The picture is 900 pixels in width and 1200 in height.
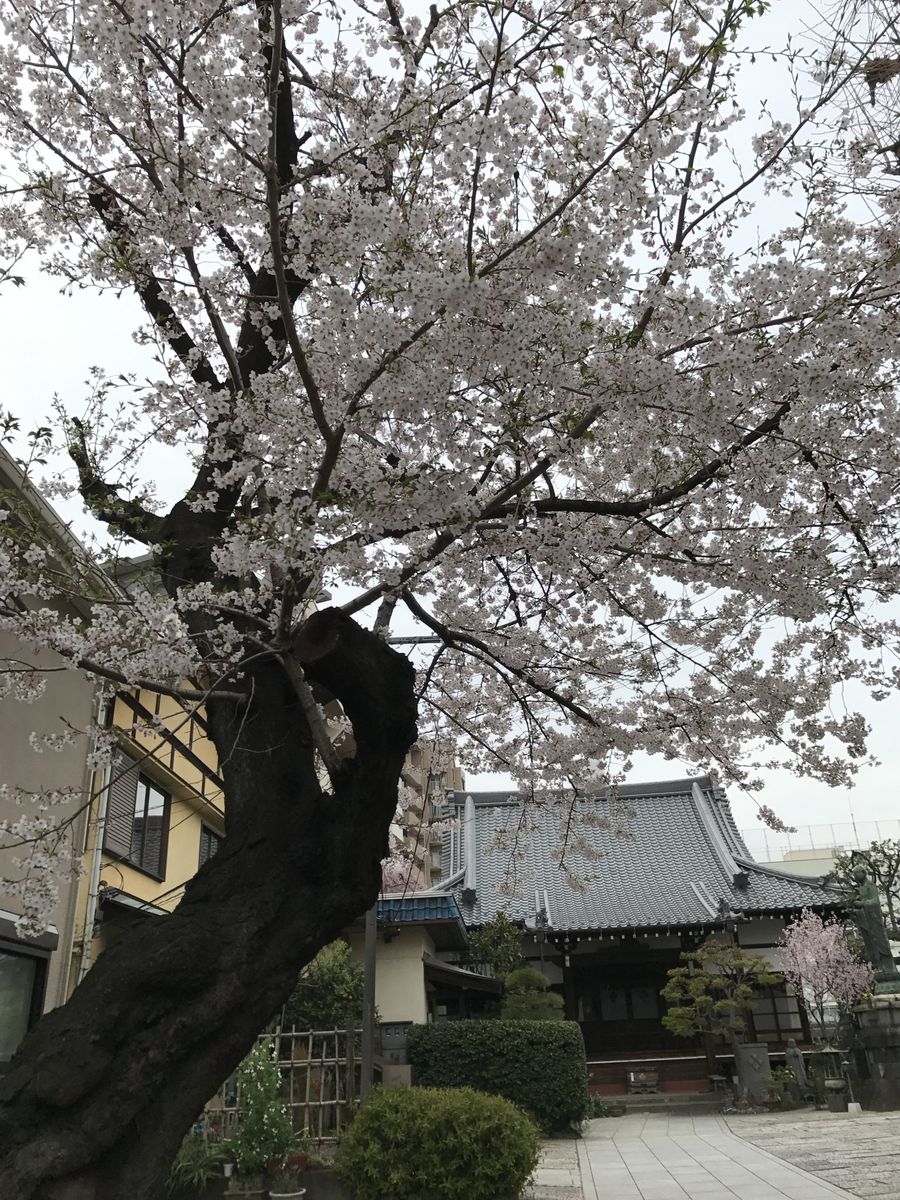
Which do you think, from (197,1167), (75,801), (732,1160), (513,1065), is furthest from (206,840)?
(732,1160)

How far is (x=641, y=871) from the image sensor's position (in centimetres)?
2122

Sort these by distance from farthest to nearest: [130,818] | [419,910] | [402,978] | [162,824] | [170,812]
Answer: [402,978], [419,910], [170,812], [162,824], [130,818]

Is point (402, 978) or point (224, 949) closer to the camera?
point (224, 949)

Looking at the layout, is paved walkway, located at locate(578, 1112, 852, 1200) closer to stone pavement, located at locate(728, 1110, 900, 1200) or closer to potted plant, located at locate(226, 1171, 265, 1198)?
stone pavement, located at locate(728, 1110, 900, 1200)

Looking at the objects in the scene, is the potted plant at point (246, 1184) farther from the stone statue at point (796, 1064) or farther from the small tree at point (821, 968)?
the small tree at point (821, 968)

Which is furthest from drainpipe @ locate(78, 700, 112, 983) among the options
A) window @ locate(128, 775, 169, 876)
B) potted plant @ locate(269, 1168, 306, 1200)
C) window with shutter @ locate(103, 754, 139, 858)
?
potted plant @ locate(269, 1168, 306, 1200)

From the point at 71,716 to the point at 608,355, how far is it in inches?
259

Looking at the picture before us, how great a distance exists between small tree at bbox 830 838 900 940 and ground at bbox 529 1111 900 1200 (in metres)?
5.68

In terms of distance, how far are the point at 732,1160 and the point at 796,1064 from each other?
7.34 metres

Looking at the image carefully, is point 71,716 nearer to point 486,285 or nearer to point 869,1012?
point 486,285

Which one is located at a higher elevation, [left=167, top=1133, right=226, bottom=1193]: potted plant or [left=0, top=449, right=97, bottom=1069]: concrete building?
[left=0, top=449, right=97, bottom=1069]: concrete building

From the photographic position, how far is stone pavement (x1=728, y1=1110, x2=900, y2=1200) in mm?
7765

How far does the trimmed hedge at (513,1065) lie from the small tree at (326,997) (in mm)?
1218

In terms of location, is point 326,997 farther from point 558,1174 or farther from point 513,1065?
point 558,1174
